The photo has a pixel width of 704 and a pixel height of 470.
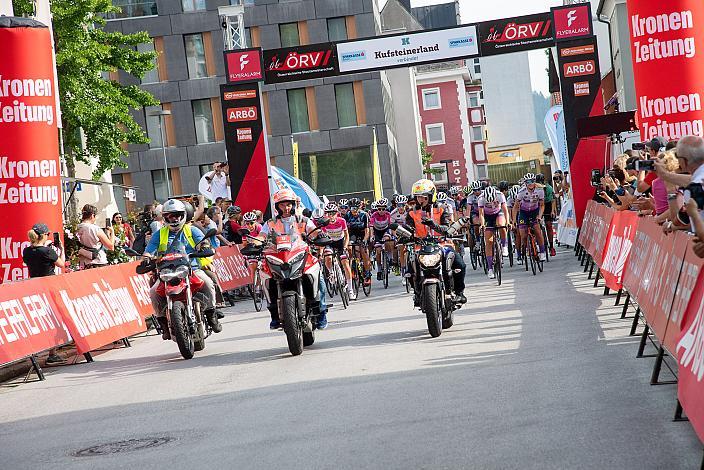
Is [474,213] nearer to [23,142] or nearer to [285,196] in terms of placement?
[23,142]

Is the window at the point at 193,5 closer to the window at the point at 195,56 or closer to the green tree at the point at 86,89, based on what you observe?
the window at the point at 195,56

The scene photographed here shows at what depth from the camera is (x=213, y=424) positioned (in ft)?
29.4

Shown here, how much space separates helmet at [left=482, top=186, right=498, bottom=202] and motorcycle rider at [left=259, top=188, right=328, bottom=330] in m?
8.97

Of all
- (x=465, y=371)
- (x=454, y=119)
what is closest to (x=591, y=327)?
(x=465, y=371)

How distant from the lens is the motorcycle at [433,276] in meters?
13.5

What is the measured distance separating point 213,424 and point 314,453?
175cm

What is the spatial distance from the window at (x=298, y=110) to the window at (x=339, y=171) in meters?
1.69

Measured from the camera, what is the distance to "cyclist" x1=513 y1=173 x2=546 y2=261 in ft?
78.3

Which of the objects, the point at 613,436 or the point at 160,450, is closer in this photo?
the point at 613,436

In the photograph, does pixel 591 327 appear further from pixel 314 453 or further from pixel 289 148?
pixel 289 148

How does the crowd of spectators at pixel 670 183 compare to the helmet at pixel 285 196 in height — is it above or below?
below

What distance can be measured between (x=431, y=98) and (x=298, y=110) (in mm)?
55653

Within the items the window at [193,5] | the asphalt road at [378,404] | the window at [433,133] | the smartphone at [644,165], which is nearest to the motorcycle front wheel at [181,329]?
the asphalt road at [378,404]

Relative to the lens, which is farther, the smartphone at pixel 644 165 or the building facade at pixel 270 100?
the building facade at pixel 270 100
